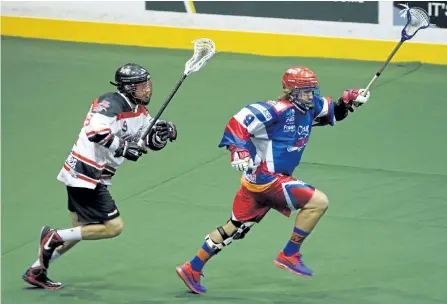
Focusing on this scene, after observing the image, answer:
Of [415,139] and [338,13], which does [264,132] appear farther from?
[338,13]

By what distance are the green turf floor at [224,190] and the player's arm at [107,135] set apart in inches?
43.8

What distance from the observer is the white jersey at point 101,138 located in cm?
748

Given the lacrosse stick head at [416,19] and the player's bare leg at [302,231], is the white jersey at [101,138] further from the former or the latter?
the lacrosse stick head at [416,19]

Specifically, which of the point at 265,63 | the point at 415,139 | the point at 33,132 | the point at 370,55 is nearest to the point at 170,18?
the point at 265,63

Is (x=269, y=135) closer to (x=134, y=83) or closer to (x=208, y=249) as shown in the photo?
(x=208, y=249)

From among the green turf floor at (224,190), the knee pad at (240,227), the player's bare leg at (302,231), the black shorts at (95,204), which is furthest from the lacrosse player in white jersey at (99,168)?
the player's bare leg at (302,231)

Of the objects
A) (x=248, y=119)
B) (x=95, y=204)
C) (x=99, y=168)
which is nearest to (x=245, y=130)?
(x=248, y=119)

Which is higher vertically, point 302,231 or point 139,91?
point 139,91

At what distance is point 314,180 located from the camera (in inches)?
414

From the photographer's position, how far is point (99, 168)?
7738 mm

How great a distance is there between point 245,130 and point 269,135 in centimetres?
24

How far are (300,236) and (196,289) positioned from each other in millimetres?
876

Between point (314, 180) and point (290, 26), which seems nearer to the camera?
point (314, 180)

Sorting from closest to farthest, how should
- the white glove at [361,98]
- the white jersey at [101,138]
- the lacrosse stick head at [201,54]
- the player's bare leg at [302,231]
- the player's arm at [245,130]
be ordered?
the player's arm at [245,130] < the white jersey at [101,138] < the player's bare leg at [302,231] < the lacrosse stick head at [201,54] < the white glove at [361,98]
